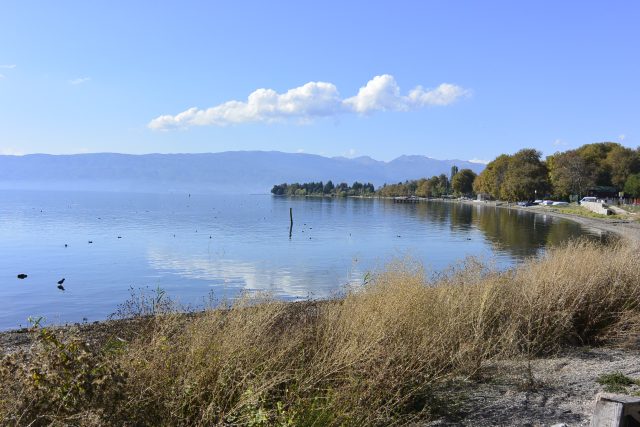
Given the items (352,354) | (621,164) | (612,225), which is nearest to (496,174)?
(621,164)

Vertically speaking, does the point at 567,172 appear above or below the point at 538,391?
above

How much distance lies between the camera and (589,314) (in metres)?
11.3

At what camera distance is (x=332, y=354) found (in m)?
6.59

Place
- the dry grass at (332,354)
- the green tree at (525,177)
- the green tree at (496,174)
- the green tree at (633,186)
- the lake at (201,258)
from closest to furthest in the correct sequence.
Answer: the dry grass at (332,354) → the lake at (201,258) → the green tree at (633,186) → the green tree at (525,177) → the green tree at (496,174)

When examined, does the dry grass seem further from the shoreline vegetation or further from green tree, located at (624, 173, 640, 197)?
green tree, located at (624, 173, 640, 197)

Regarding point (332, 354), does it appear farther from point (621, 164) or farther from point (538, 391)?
point (621, 164)

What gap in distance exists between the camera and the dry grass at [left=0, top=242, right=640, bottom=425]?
4668 millimetres

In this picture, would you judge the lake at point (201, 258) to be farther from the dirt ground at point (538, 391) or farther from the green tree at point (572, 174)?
the green tree at point (572, 174)

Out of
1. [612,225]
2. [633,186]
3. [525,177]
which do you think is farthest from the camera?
[525,177]

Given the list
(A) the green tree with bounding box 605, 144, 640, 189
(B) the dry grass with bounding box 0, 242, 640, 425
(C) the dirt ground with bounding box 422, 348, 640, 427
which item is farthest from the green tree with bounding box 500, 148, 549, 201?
(C) the dirt ground with bounding box 422, 348, 640, 427

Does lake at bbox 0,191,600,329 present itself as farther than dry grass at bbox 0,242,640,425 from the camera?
Yes

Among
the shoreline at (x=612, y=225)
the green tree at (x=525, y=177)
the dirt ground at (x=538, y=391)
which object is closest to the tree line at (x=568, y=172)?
the green tree at (x=525, y=177)

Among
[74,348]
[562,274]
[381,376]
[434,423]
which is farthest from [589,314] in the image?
[74,348]

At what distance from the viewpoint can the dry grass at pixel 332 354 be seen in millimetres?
4668
